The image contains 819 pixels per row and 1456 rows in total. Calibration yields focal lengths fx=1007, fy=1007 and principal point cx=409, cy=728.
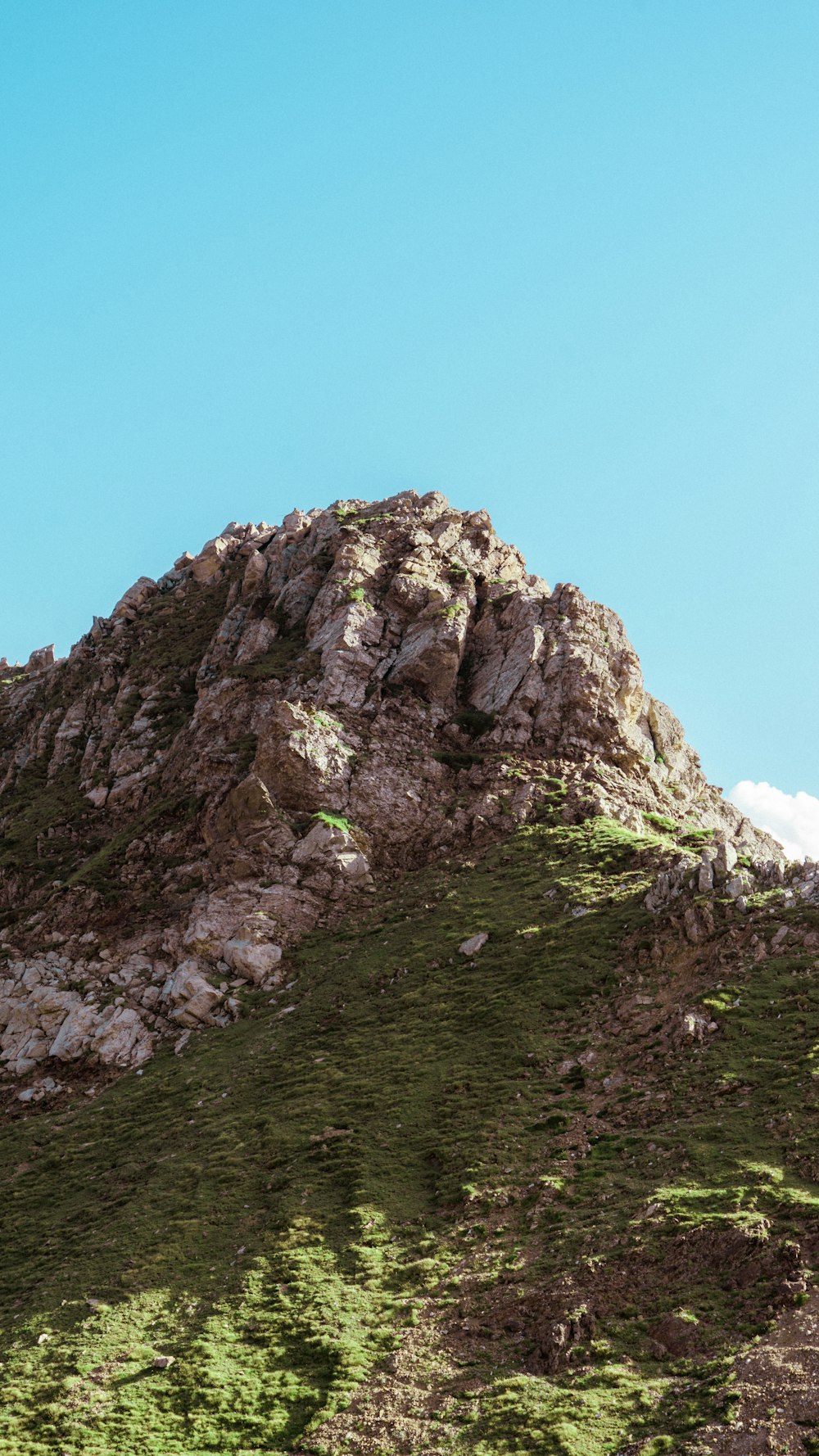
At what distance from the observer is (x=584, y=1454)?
1984 cm

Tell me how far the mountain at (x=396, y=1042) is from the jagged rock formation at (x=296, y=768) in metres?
0.24

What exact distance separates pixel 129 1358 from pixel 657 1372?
13.3 meters

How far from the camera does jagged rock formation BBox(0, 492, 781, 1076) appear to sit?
4688 cm

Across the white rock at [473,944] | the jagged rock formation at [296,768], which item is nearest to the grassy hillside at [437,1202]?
the white rock at [473,944]

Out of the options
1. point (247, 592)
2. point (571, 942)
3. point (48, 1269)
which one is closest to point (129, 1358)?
point (48, 1269)

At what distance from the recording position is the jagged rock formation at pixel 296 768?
1845 inches

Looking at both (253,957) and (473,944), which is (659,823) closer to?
(473,944)

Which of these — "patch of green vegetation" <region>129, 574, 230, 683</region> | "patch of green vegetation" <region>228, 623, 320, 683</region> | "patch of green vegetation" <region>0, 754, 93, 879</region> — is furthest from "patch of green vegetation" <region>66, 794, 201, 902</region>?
"patch of green vegetation" <region>129, 574, 230, 683</region>

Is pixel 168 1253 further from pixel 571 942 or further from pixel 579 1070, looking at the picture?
pixel 571 942

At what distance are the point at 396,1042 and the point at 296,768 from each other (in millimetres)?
17441

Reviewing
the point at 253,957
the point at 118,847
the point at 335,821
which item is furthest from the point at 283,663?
the point at 253,957

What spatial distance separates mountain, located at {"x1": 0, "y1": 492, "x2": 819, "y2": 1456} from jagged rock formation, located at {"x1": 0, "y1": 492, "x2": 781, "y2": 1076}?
243 millimetres

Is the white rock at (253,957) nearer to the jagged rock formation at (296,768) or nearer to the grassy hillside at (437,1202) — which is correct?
the jagged rock formation at (296,768)

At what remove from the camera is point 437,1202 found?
30469mm
